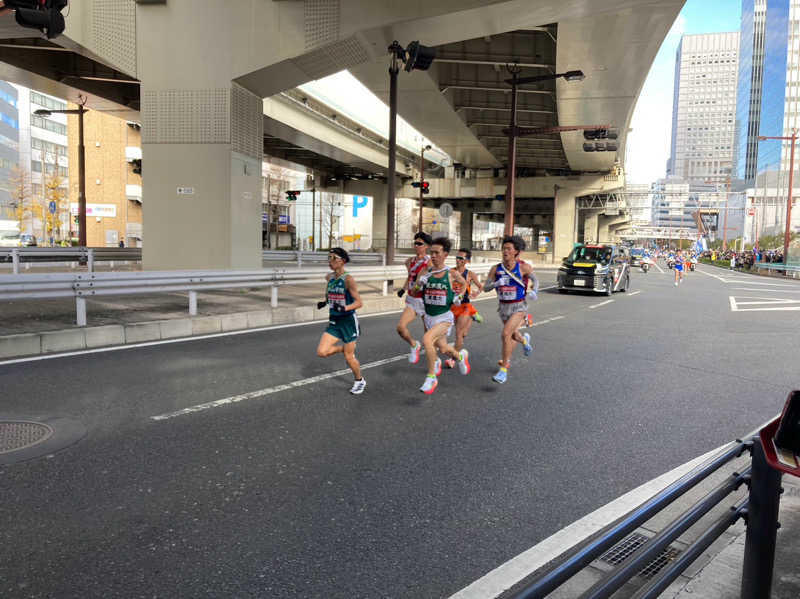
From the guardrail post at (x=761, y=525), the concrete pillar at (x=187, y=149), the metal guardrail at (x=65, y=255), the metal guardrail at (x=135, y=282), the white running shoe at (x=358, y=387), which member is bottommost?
the white running shoe at (x=358, y=387)

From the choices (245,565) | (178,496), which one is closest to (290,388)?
(178,496)

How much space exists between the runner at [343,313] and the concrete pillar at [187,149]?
9.46 meters

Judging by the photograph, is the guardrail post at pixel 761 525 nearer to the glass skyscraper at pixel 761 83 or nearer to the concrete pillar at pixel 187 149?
the concrete pillar at pixel 187 149

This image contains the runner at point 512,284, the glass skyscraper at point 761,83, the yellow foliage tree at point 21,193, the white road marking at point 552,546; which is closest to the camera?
the white road marking at point 552,546

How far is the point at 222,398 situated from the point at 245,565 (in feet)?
10.8

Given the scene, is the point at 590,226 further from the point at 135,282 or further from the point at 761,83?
the point at 761,83

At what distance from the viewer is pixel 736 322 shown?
14.0m

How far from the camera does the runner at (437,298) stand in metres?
6.78

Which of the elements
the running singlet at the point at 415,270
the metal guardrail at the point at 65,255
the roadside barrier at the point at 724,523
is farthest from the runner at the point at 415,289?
the metal guardrail at the point at 65,255

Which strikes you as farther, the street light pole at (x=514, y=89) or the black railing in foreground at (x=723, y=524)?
the street light pole at (x=514, y=89)

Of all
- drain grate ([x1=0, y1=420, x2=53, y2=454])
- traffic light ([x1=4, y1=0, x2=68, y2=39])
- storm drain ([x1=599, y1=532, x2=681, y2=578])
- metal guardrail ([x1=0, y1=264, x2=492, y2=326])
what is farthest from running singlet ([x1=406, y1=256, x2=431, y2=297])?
traffic light ([x1=4, y1=0, x2=68, y2=39])

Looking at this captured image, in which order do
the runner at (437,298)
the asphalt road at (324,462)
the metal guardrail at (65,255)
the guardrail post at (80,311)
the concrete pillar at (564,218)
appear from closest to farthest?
the asphalt road at (324,462) → the runner at (437,298) → the guardrail post at (80,311) → the metal guardrail at (65,255) → the concrete pillar at (564,218)

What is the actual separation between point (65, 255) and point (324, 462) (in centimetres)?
2003

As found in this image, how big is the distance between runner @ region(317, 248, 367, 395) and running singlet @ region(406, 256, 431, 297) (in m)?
1.15
